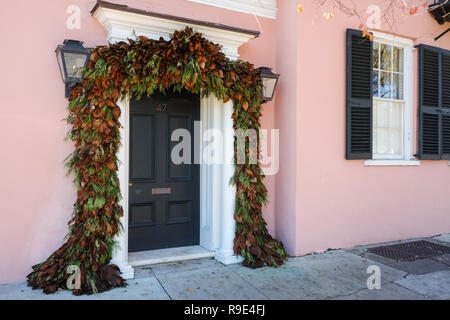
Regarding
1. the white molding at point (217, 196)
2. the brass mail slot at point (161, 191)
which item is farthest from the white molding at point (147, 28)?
the brass mail slot at point (161, 191)

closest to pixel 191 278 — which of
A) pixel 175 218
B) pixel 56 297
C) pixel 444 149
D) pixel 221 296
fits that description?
pixel 221 296

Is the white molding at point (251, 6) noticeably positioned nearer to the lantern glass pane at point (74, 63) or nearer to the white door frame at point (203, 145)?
the white door frame at point (203, 145)

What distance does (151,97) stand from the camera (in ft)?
15.1

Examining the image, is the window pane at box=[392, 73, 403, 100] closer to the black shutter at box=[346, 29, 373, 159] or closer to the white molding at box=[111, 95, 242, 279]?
the black shutter at box=[346, 29, 373, 159]

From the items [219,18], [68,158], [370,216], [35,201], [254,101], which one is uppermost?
[219,18]

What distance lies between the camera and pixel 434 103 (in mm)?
5984

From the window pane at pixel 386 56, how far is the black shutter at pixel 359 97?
555 millimetres

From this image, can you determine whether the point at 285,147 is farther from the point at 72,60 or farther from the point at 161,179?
the point at 72,60

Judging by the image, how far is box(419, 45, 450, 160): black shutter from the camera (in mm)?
5855

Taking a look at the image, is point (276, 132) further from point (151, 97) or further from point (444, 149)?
point (444, 149)

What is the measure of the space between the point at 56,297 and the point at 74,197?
1063mm

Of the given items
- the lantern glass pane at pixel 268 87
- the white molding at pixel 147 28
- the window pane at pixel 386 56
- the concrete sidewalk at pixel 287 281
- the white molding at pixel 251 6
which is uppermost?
the white molding at pixel 251 6

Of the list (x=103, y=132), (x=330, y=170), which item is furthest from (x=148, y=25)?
(x=330, y=170)

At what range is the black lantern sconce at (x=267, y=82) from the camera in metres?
4.58
